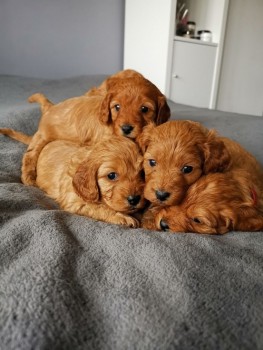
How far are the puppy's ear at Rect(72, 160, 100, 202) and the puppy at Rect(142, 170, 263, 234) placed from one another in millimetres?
345

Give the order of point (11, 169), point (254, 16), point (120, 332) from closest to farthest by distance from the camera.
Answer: point (120, 332)
point (11, 169)
point (254, 16)

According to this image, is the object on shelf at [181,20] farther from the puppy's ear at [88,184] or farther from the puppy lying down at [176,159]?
the puppy's ear at [88,184]

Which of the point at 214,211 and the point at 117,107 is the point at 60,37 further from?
the point at 214,211

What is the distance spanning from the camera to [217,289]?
3.20 ft

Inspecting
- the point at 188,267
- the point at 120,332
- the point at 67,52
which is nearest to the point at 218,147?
the point at 188,267

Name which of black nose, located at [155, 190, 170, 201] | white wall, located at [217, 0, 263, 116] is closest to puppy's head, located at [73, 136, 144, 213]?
black nose, located at [155, 190, 170, 201]

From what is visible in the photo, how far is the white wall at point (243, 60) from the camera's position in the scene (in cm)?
498

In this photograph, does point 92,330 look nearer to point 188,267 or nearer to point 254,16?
point 188,267

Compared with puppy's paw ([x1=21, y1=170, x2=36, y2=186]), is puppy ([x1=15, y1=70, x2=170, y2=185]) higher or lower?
higher

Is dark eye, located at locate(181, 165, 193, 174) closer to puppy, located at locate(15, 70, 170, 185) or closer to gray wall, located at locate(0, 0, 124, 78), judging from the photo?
puppy, located at locate(15, 70, 170, 185)

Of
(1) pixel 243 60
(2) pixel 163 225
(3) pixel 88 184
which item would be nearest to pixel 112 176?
(3) pixel 88 184

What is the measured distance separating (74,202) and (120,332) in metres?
0.98

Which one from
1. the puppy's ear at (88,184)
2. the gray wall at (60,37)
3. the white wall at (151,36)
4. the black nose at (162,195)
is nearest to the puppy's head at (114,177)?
the puppy's ear at (88,184)

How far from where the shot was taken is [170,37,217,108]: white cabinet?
4.64 m
